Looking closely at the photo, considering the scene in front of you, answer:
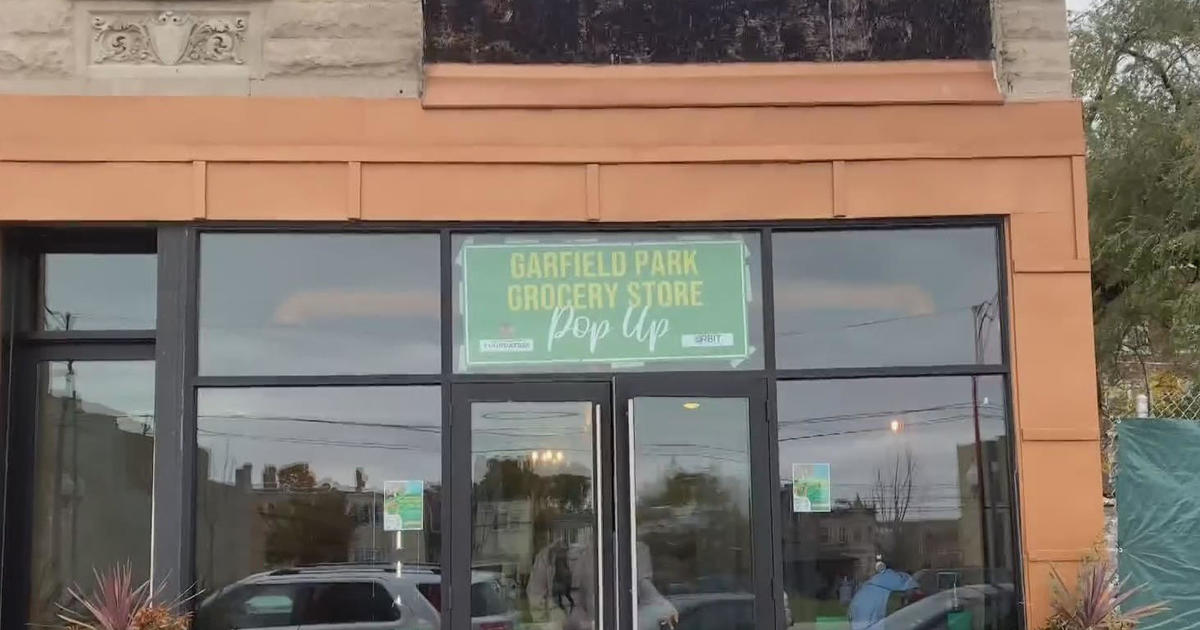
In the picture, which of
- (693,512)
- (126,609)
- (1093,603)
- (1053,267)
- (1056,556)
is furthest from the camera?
(1053,267)

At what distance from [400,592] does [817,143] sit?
3.78m

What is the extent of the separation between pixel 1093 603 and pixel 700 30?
4186 millimetres

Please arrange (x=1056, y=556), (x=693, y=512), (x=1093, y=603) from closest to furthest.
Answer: (x=1093, y=603) → (x=1056, y=556) → (x=693, y=512)

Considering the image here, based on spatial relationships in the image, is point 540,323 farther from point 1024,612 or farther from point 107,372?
point 1024,612

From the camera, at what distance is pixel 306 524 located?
657 cm

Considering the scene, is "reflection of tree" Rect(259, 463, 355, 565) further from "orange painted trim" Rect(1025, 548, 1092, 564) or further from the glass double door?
"orange painted trim" Rect(1025, 548, 1092, 564)

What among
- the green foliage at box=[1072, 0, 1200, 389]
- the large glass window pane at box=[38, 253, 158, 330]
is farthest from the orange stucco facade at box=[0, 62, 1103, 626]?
the green foliage at box=[1072, 0, 1200, 389]

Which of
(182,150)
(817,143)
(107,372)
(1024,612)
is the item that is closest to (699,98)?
(817,143)

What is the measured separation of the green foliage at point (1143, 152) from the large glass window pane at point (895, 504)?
17.3 ft

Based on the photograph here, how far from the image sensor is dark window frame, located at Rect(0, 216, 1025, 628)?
649 centimetres

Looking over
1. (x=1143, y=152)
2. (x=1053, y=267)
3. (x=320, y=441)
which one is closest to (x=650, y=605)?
(x=320, y=441)

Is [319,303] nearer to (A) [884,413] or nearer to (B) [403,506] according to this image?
(B) [403,506]

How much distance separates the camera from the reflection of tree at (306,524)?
655 centimetres

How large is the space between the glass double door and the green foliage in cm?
648
